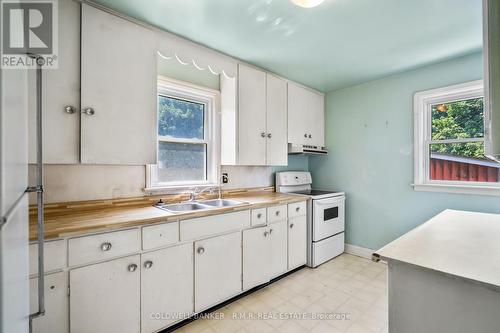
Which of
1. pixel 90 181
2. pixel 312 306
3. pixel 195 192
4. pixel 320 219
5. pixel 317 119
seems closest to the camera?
pixel 90 181

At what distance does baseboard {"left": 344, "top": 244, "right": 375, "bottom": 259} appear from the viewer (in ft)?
10.3

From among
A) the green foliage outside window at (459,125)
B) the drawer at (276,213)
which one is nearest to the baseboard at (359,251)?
the drawer at (276,213)

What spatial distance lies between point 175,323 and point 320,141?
2911 millimetres

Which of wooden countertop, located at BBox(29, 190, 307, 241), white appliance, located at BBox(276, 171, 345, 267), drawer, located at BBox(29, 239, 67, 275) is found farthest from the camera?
white appliance, located at BBox(276, 171, 345, 267)

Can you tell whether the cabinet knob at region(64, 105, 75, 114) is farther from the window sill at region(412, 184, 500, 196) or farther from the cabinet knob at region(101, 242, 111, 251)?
the window sill at region(412, 184, 500, 196)

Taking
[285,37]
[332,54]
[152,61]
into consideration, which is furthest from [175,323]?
[332,54]

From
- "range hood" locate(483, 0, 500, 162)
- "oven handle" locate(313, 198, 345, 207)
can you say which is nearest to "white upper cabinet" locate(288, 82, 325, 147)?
"oven handle" locate(313, 198, 345, 207)

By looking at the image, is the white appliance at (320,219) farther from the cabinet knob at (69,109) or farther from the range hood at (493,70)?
the cabinet knob at (69,109)

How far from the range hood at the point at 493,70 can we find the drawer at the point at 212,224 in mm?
1681

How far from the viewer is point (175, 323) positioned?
1743mm

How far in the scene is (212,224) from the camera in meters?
1.92

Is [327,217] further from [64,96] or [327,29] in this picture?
[64,96]

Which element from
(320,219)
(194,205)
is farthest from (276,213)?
(194,205)

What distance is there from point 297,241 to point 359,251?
3.69 ft
